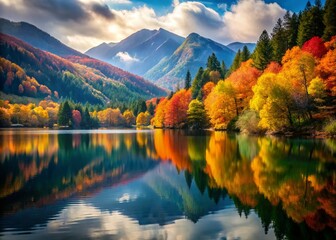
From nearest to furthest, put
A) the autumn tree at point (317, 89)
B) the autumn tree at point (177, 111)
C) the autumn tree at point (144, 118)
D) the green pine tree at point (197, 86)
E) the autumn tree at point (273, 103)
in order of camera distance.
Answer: the autumn tree at point (317, 89)
the autumn tree at point (273, 103)
the autumn tree at point (177, 111)
the green pine tree at point (197, 86)
the autumn tree at point (144, 118)

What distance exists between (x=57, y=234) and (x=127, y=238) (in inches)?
91.2

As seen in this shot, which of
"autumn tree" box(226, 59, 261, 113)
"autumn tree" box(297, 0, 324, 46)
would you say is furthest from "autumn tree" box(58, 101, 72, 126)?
"autumn tree" box(297, 0, 324, 46)

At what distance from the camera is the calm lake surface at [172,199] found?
38.7ft

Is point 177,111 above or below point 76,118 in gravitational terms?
above

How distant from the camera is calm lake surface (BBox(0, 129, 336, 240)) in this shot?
11.8 meters

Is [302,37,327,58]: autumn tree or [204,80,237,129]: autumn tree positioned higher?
[302,37,327,58]: autumn tree

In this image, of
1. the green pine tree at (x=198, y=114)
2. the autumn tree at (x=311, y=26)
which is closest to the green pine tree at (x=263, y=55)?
the autumn tree at (x=311, y=26)

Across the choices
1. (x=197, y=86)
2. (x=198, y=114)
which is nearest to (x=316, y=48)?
(x=198, y=114)

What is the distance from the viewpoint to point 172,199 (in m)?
16.7

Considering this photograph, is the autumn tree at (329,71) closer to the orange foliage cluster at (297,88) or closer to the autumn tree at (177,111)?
the orange foliage cluster at (297,88)

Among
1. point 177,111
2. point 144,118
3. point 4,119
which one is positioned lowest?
point 4,119

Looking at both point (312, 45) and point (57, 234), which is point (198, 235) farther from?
point (312, 45)

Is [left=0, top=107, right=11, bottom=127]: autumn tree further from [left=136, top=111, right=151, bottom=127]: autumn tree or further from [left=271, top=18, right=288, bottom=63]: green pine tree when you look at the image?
[left=271, top=18, right=288, bottom=63]: green pine tree

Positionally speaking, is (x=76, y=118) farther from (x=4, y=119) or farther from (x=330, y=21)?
(x=330, y=21)
